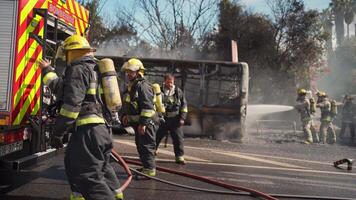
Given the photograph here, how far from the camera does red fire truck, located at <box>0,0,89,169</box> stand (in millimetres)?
4375

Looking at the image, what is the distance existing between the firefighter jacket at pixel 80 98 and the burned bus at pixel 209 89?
7.37 metres

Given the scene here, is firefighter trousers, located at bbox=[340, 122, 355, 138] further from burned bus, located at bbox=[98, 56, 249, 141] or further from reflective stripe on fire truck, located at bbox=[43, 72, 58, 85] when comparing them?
reflective stripe on fire truck, located at bbox=[43, 72, 58, 85]

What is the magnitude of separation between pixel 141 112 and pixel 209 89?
579 cm

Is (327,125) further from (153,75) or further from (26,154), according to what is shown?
(26,154)

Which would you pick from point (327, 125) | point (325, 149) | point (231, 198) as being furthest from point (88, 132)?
point (327, 125)

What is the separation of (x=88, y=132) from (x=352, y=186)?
4445mm

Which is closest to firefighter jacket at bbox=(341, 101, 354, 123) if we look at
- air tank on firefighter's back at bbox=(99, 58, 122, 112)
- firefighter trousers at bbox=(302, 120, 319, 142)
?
firefighter trousers at bbox=(302, 120, 319, 142)

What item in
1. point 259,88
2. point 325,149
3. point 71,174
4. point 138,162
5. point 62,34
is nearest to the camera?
point 71,174

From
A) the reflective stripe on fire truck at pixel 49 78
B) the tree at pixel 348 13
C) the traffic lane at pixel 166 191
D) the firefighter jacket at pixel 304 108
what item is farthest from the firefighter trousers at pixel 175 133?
the tree at pixel 348 13

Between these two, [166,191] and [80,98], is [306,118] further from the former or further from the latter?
[80,98]

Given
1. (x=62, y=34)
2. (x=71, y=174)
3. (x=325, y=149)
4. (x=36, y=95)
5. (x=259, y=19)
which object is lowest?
(x=325, y=149)

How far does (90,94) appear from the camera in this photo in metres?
3.70

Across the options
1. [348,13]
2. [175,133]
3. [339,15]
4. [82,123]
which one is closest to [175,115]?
[175,133]

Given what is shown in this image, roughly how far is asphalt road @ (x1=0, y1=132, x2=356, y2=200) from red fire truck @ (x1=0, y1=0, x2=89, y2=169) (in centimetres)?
37
